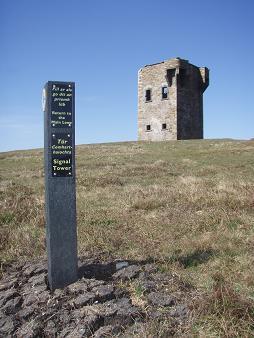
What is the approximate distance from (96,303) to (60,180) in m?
1.63

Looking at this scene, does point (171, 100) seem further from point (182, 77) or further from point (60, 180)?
point (60, 180)

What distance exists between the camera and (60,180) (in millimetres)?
5379

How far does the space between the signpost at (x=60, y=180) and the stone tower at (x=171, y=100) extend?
130 feet

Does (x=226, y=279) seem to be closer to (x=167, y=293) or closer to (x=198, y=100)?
(x=167, y=293)

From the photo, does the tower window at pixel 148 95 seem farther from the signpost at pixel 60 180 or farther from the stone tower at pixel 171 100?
the signpost at pixel 60 180

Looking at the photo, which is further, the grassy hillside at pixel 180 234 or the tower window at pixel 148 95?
the tower window at pixel 148 95

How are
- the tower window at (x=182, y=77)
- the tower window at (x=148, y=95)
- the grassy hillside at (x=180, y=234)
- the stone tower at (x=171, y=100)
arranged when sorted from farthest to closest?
the tower window at (x=148, y=95), the tower window at (x=182, y=77), the stone tower at (x=171, y=100), the grassy hillside at (x=180, y=234)

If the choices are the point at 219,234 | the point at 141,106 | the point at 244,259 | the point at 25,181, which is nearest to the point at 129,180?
the point at 25,181

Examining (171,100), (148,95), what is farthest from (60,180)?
(148,95)

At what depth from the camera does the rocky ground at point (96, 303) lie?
14.0 ft

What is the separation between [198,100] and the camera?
47.9 metres

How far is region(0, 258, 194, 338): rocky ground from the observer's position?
4254 millimetres

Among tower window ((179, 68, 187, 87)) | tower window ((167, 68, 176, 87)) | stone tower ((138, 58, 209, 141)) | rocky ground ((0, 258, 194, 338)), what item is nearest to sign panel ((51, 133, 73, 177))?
rocky ground ((0, 258, 194, 338))

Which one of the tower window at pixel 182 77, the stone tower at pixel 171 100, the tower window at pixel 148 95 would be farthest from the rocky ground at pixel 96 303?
the tower window at pixel 148 95
